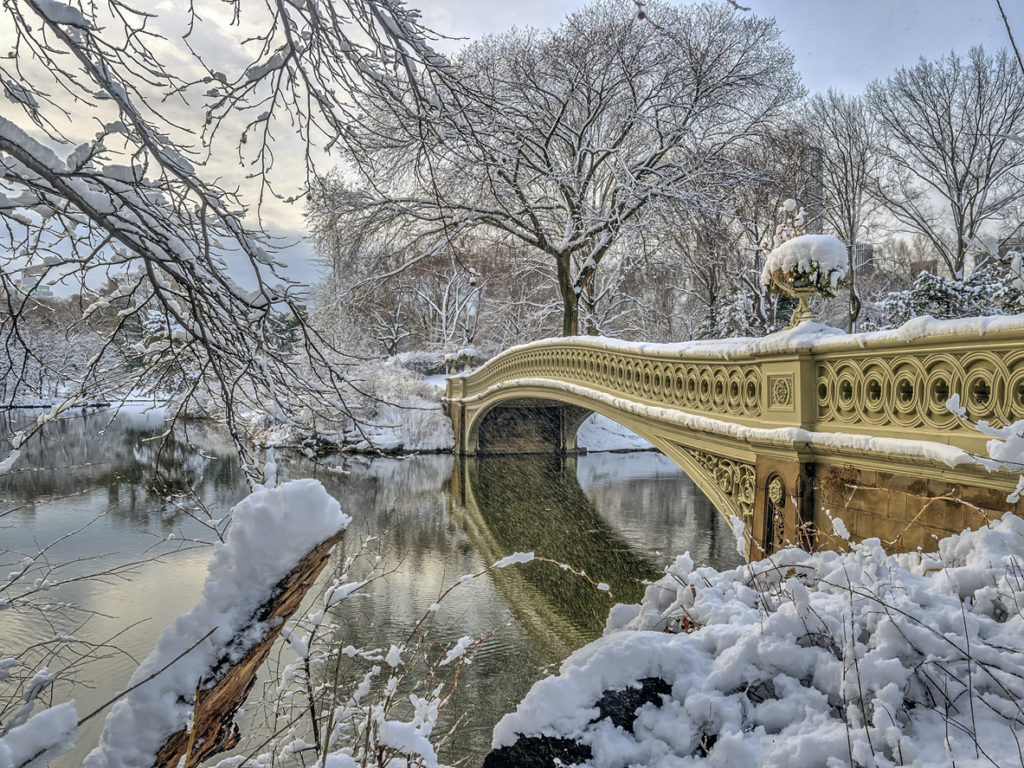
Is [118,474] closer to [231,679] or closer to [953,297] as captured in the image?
[231,679]

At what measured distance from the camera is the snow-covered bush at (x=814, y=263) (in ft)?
17.0

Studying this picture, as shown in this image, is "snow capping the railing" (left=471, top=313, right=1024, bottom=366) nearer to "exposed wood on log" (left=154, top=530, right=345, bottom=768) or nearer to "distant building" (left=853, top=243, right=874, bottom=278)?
"exposed wood on log" (left=154, top=530, right=345, bottom=768)

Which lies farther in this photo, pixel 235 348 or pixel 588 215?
pixel 588 215

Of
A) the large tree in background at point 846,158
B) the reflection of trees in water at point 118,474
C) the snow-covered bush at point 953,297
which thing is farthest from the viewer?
the large tree in background at point 846,158

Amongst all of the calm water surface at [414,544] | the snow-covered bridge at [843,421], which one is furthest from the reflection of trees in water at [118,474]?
the snow-covered bridge at [843,421]

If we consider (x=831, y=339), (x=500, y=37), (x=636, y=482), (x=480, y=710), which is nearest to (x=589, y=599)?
(x=480, y=710)

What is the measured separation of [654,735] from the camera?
187 cm

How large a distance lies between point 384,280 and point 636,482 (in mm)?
7603

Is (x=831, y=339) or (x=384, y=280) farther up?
(x=384, y=280)

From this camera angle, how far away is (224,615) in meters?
1.53

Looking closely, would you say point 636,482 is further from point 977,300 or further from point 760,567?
point 760,567

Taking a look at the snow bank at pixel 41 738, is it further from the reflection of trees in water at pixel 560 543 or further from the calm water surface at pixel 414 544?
the reflection of trees in water at pixel 560 543

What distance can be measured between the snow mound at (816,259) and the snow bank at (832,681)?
10.5ft

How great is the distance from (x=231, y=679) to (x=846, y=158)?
782 inches
